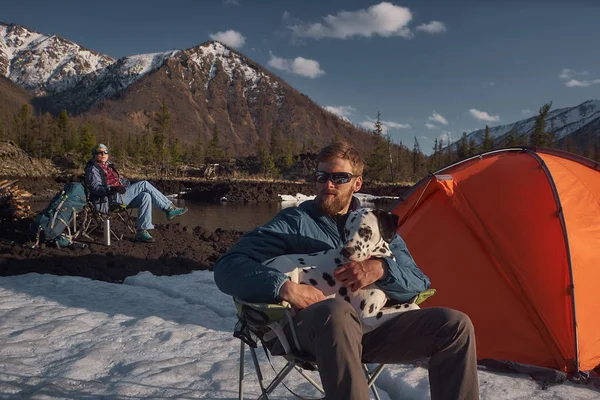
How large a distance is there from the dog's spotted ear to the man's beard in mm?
339

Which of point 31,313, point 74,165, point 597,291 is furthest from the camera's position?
point 74,165

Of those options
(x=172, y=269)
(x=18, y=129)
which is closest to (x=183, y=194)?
(x=172, y=269)

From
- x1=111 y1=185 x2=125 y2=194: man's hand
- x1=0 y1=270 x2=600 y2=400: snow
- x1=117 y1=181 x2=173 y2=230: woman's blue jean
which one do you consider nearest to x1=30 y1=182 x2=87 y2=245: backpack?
x1=111 y1=185 x2=125 y2=194: man's hand

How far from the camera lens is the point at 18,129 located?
66625 millimetres

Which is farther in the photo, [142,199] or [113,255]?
[142,199]

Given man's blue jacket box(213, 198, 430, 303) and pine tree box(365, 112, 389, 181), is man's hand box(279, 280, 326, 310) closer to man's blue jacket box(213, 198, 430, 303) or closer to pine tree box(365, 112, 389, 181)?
man's blue jacket box(213, 198, 430, 303)

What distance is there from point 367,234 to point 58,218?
6.60 meters

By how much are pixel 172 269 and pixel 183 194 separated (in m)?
30.3

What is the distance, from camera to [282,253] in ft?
8.27

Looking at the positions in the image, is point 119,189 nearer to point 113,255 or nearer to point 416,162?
point 113,255

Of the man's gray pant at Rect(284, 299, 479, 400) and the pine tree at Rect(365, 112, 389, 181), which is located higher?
the pine tree at Rect(365, 112, 389, 181)

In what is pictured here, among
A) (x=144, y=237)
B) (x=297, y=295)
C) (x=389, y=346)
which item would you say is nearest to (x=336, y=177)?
(x=297, y=295)

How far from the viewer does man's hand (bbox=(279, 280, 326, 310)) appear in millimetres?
2049

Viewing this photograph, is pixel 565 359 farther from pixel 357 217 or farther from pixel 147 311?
pixel 147 311
